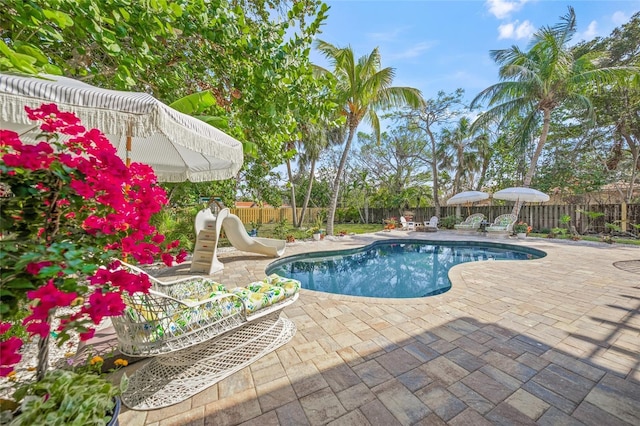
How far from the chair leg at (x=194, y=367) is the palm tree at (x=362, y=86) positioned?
915cm

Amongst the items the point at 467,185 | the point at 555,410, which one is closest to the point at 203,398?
the point at 555,410

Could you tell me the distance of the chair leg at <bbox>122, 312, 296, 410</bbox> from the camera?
1.89 metres

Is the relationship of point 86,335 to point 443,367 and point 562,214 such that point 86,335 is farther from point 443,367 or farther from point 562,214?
point 562,214

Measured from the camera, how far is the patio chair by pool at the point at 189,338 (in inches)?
73.0

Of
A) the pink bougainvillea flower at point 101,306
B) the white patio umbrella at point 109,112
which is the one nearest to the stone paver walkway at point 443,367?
the pink bougainvillea flower at point 101,306

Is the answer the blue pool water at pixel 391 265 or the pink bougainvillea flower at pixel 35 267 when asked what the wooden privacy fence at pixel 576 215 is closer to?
Result: the blue pool water at pixel 391 265

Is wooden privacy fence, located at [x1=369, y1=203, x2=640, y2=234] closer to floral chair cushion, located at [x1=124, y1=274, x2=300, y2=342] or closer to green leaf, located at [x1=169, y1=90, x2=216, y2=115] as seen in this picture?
floral chair cushion, located at [x1=124, y1=274, x2=300, y2=342]

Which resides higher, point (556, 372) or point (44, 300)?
point (44, 300)

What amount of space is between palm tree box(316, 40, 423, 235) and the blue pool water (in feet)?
18.1

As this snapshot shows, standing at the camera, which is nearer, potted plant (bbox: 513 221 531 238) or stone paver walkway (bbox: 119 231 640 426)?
stone paver walkway (bbox: 119 231 640 426)

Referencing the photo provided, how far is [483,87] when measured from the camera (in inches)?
488

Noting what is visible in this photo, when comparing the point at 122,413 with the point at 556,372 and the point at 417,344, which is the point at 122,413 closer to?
the point at 417,344

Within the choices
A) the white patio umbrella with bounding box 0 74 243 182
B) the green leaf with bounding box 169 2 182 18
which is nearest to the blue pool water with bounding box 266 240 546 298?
the white patio umbrella with bounding box 0 74 243 182

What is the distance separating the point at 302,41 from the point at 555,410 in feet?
15.1
